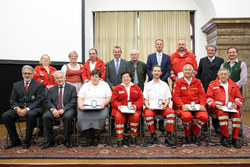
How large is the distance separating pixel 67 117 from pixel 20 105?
2.80 ft

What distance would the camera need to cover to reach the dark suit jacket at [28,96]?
3.20 meters

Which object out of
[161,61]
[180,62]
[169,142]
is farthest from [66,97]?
[180,62]

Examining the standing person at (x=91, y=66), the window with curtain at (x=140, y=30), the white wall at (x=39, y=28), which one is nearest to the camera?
the standing person at (x=91, y=66)

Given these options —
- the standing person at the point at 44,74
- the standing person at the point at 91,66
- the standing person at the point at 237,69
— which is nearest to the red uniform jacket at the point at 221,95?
the standing person at the point at 237,69

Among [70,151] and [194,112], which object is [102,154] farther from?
[194,112]

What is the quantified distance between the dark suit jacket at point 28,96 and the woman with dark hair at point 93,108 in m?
0.69

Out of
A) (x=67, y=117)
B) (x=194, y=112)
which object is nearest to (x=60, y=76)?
(x=67, y=117)

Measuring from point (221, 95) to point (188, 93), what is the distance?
1.66ft

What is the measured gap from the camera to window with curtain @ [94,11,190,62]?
6898 millimetres

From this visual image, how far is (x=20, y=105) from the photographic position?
3.20 metres

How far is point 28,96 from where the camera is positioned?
3223 millimetres

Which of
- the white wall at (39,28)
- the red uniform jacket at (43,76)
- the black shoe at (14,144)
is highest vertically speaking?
the white wall at (39,28)

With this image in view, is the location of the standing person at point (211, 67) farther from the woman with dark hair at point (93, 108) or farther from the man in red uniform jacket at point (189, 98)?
the woman with dark hair at point (93, 108)

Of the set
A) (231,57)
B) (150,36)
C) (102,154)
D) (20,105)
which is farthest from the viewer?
(150,36)
